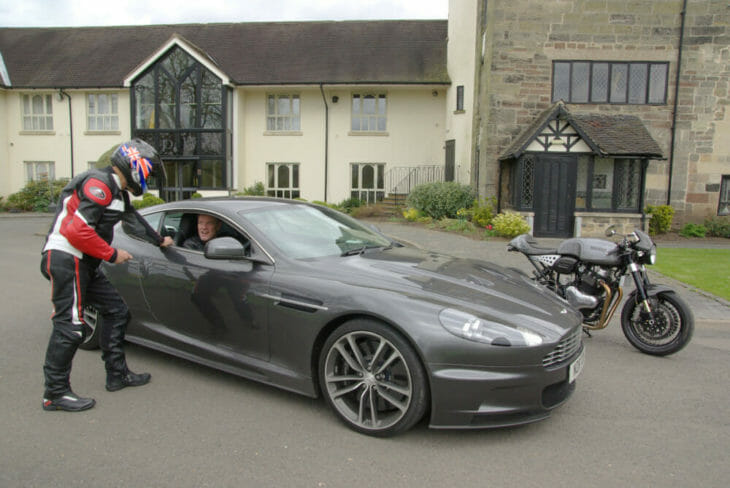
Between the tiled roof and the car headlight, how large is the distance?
2079cm

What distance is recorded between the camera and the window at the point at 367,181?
23859 mm

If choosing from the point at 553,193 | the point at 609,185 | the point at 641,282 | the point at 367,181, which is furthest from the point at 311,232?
the point at 367,181

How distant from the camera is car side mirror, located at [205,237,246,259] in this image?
3693mm

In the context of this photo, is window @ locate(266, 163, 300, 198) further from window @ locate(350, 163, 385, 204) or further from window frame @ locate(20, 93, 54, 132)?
window frame @ locate(20, 93, 54, 132)

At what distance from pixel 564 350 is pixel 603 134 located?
Answer: 48.2 feet

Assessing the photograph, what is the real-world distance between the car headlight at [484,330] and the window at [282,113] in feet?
71.9

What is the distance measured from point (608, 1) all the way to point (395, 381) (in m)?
17.3

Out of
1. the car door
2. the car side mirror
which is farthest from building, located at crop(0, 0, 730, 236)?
the car side mirror

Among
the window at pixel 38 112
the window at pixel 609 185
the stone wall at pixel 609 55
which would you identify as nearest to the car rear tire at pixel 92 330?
the stone wall at pixel 609 55

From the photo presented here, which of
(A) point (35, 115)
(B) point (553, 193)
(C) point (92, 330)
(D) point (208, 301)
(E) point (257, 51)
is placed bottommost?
(C) point (92, 330)

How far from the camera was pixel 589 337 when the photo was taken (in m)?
5.66

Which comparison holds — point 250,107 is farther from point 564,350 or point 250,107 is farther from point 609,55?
point 564,350

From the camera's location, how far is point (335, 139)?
2380 centimetres

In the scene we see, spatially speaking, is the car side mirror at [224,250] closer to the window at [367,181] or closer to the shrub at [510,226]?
the shrub at [510,226]
